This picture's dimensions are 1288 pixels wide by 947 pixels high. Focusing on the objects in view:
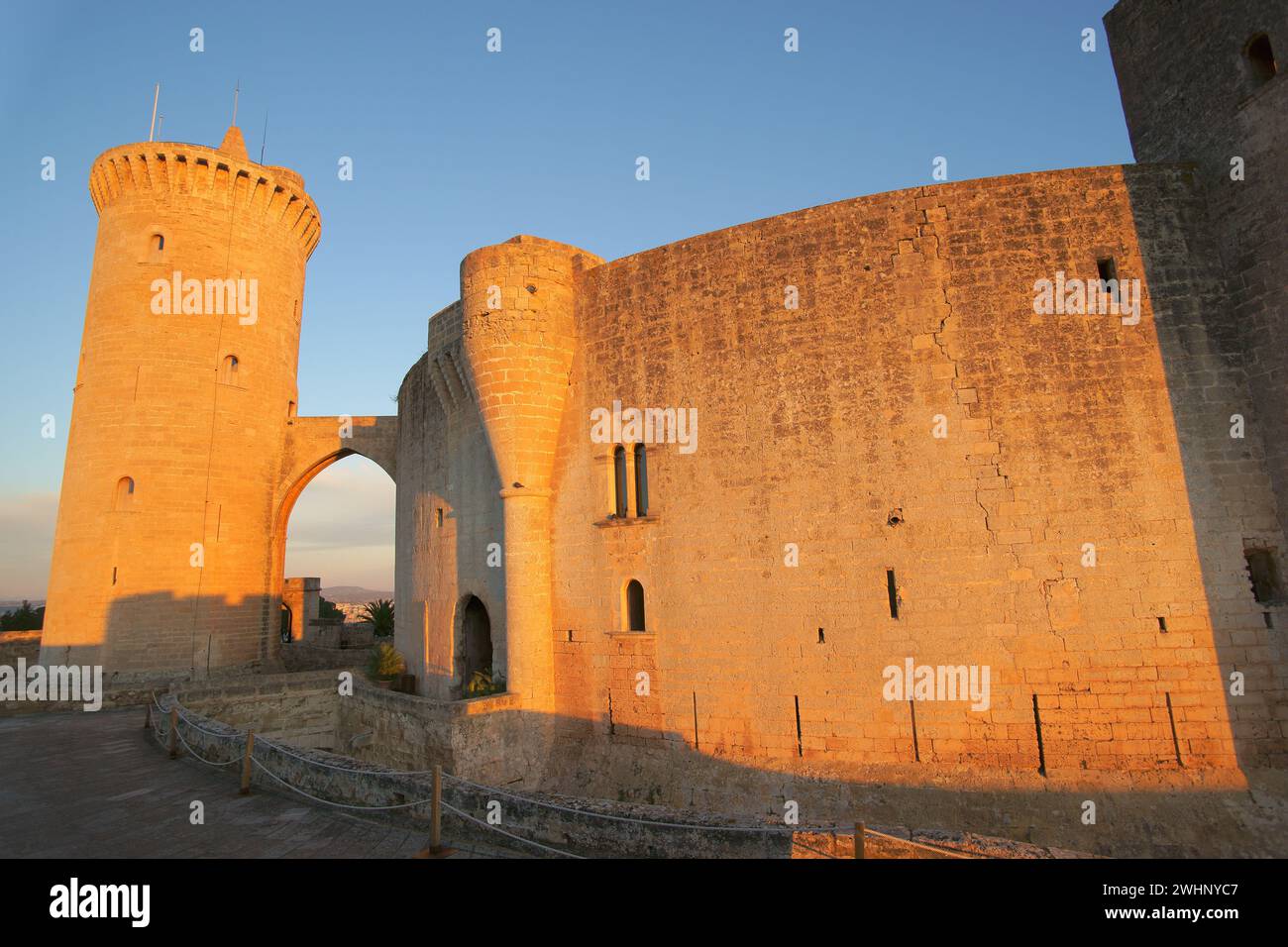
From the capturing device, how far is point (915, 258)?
33.8ft

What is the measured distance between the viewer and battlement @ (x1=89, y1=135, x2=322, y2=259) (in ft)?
64.2

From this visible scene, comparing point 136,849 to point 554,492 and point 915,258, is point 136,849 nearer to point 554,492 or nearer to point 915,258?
point 554,492

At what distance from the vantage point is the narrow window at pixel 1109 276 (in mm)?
9617

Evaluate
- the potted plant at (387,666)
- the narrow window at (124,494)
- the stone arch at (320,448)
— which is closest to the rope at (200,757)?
the potted plant at (387,666)

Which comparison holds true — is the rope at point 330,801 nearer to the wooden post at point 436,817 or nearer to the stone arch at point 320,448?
the wooden post at point 436,817

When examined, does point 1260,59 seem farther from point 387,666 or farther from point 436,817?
point 387,666

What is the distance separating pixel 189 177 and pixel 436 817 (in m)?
22.1

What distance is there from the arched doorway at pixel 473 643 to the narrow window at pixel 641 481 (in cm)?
459

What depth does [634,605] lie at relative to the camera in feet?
38.3

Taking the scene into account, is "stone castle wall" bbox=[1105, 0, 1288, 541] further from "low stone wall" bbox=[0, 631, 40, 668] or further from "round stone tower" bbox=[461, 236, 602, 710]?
"low stone wall" bbox=[0, 631, 40, 668]

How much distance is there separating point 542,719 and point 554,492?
411cm

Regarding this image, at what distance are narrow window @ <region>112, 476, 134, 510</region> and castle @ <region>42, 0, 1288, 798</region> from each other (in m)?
10.7

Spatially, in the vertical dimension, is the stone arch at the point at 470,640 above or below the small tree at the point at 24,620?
below
